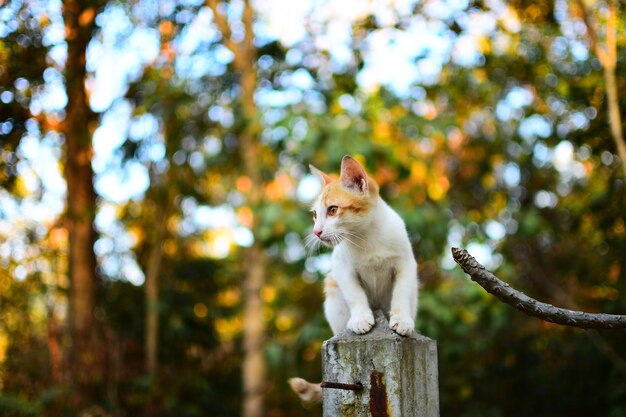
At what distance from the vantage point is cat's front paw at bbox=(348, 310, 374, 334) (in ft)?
6.82

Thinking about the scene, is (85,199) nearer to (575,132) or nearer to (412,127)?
(412,127)

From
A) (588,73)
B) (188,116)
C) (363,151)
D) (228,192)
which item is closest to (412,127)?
(363,151)

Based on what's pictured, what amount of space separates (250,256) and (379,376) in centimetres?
476

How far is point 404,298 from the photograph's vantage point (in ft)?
8.06

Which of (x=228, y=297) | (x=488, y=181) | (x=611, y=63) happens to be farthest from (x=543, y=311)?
(x=228, y=297)

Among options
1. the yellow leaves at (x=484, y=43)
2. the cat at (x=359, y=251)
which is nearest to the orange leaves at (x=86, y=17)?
the yellow leaves at (x=484, y=43)

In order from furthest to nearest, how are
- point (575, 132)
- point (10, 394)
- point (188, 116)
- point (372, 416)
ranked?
point (188, 116), point (10, 394), point (575, 132), point (372, 416)

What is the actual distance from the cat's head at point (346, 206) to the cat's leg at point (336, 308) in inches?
8.8

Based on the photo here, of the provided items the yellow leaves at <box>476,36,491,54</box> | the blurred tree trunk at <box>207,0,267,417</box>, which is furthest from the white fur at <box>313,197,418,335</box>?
the yellow leaves at <box>476,36,491,54</box>

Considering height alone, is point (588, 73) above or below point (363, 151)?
above

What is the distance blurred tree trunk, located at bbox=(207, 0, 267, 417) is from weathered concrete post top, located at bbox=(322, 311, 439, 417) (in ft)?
14.3

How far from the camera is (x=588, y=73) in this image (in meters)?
5.88

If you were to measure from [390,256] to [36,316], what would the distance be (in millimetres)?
5451

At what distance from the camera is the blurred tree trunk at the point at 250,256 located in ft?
20.7
